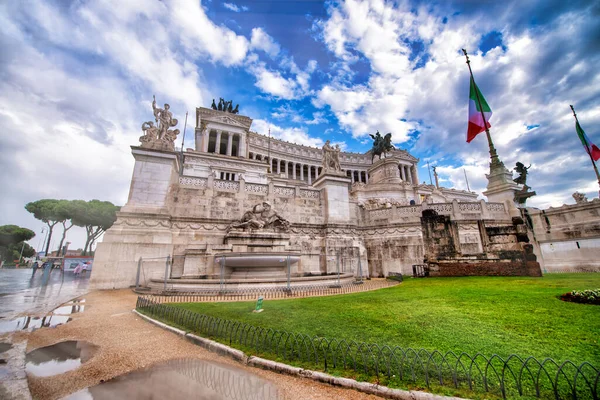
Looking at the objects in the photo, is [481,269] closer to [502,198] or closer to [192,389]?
[502,198]

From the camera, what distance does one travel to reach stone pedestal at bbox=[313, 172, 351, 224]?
20.5 metres

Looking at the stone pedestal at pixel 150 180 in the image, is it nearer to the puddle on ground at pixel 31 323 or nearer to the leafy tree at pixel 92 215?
the puddle on ground at pixel 31 323

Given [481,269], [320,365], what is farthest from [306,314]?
[481,269]

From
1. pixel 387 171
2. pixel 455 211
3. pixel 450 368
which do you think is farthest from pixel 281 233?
pixel 387 171

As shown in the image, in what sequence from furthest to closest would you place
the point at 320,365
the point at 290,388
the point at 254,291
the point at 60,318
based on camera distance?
the point at 254,291 → the point at 60,318 → the point at 320,365 → the point at 290,388

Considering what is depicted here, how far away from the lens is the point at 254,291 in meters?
11.7

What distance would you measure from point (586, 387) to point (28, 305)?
15047mm

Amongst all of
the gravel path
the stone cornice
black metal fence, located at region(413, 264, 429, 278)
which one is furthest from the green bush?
the stone cornice

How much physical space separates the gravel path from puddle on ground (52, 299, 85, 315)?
0.62 meters

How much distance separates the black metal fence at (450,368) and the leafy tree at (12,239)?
75791 millimetres

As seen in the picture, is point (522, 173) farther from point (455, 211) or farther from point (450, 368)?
point (450, 368)

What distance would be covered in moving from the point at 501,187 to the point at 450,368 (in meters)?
24.7

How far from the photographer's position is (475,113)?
79.6ft

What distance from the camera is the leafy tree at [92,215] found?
4738 cm
